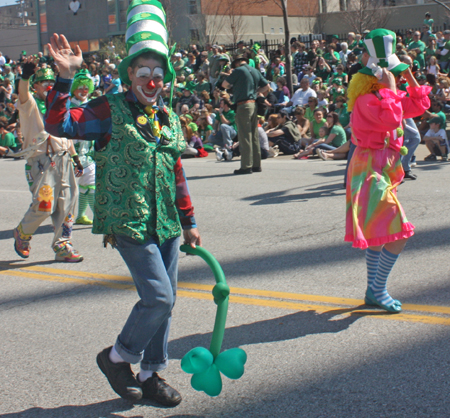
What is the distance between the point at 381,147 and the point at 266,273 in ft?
5.48

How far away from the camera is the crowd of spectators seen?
44.1 feet

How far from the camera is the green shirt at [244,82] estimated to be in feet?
36.7

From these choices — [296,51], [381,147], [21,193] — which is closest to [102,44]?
[296,51]

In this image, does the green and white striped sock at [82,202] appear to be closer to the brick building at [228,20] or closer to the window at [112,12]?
the brick building at [228,20]

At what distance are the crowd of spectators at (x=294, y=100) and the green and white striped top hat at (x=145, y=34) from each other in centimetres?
414

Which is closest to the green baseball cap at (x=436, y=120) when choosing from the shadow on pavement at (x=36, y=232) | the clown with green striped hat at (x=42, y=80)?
the shadow on pavement at (x=36, y=232)

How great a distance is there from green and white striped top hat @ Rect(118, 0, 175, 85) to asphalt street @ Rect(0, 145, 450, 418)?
173cm

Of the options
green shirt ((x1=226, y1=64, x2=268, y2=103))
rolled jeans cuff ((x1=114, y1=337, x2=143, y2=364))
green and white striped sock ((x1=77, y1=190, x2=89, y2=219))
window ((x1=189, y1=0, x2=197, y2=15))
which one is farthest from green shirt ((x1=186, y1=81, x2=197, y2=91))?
rolled jeans cuff ((x1=114, y1=337, x2=143, y2=364))

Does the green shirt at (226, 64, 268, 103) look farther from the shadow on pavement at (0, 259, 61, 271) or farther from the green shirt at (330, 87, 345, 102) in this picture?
the shadow on pavement at (0, 259, 61, 271)

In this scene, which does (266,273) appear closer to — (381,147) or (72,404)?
(381,147)

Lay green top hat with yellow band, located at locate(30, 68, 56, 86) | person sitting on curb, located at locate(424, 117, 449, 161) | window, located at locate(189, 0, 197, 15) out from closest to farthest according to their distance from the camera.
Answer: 1. green top hat with yellow band, located at locate(30, 68, 56, 86)
2. person sitting on curb, located at locate(424, 117, 449, 161)
3. window, located at locate(189, 0, 197, 15)

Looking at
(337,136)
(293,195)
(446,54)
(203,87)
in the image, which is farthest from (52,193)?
(203,87)

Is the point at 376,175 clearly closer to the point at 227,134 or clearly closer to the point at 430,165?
the point at 430,165

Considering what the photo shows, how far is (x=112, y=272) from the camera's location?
5938 millimetres
